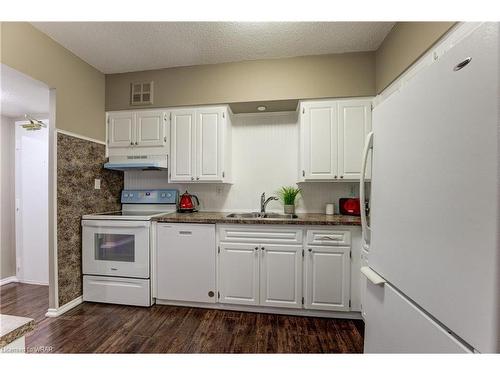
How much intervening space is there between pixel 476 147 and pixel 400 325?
678 millimetres

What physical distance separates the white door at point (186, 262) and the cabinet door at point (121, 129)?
118 cm

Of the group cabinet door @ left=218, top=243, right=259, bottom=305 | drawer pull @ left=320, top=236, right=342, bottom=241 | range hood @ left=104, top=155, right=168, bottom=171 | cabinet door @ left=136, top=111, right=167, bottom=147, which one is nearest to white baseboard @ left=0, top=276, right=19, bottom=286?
range hood @ left=104, top=155, right=168, bottom=171

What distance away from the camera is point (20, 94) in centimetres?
227

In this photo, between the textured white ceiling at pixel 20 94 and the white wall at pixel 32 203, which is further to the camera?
the white wall at pixel 32 203

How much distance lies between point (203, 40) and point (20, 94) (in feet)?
6.73

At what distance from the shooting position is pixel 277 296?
6.68 feet

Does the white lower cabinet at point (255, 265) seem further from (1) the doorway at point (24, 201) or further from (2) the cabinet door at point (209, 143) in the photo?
(1) the doorway at point (24, 201)

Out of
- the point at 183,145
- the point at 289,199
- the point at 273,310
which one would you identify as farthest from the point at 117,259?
the point at 289,199

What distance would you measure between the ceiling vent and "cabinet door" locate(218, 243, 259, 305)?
6.28 ft

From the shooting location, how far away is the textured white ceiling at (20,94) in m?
1.87

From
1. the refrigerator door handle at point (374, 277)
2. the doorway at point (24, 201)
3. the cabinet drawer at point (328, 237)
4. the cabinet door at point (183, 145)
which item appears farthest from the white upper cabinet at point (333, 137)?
the doorway at point (24, 201)

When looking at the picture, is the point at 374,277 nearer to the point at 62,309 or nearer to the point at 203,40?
the point at 203,40
